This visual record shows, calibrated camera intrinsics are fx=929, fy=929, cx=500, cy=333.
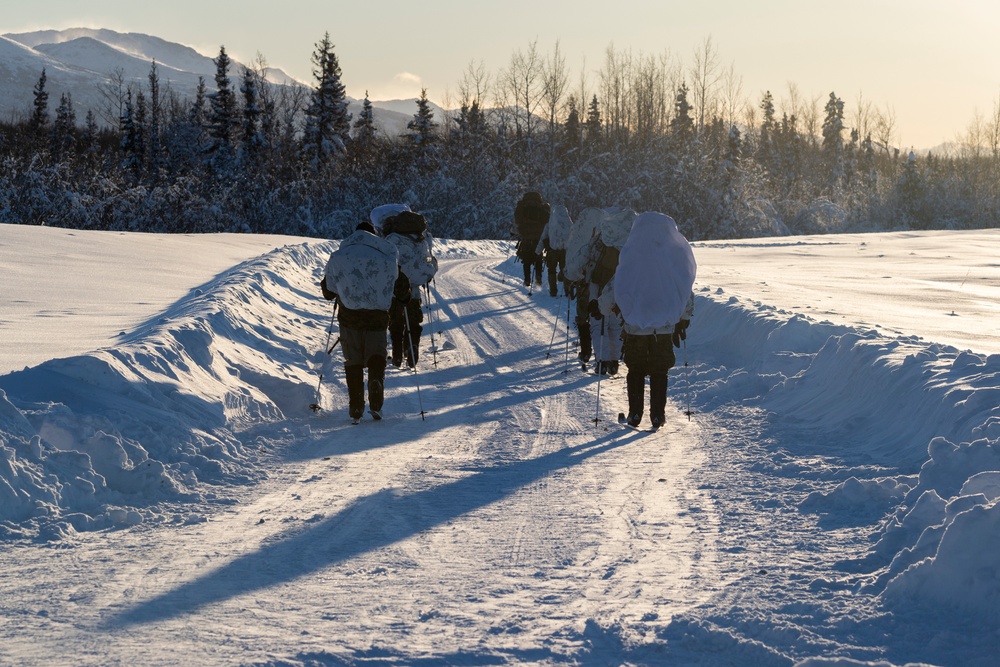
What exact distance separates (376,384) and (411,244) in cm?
304

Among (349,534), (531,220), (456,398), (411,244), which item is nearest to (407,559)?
(349,534)

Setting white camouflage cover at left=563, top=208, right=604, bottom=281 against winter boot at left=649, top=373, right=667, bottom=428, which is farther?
white camouflage cover at left=563, top=208, right=604, bottom=281

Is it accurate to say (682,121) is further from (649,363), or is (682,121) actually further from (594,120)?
(649,363)

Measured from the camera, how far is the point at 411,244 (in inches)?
452

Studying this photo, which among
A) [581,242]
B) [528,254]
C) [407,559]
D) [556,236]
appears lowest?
[407,559]

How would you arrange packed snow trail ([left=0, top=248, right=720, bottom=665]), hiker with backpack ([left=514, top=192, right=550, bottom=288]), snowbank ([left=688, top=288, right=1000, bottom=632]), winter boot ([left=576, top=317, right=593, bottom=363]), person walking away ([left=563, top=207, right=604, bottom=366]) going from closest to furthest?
packed snow trail ([left=0, top=248, right=720, bottom=665]) < snowbank ([left=688, top=288, right=1000, bottom=632]) < person walking away ([left=563, top=207, right=604, bottom=366]) < winter boot ([left=576, top=317, right=593, bottom=363]) < hiker with backpack ([left=514, top=192, right=550, bottom=288])

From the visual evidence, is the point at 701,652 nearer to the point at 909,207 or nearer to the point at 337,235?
the point at 337,235

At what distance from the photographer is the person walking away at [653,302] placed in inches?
338

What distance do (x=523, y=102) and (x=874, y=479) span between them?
2691 inches

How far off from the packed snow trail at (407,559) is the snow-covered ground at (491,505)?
0.07 feet

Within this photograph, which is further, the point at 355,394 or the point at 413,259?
the point at 413,259

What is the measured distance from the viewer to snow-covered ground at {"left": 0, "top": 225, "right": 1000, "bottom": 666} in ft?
13.4

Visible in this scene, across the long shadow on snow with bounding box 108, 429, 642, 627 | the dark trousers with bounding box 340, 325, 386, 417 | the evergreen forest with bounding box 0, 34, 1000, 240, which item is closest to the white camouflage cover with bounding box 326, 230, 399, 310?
the dark trousers with bounding box 340, 325, 386, 417

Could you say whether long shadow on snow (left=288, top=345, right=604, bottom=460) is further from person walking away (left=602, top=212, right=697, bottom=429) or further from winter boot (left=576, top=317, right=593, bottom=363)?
person walking away (left=602, top=212, right=697, bottom=429)
